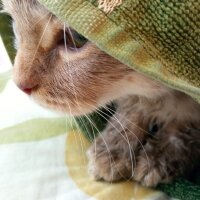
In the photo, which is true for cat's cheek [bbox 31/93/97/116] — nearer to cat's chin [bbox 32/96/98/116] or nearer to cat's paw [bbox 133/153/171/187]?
cat's chin [bbox 32/96/98/116]

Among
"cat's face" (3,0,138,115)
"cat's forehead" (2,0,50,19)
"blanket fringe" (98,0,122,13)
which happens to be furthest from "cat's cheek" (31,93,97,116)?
"blanket fringe" (98,0,122,13)

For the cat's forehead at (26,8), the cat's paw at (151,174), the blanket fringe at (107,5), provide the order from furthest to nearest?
the cat's paw at (151,174), the cat's forehead at (26,8), the blanket fringe at (107,5)

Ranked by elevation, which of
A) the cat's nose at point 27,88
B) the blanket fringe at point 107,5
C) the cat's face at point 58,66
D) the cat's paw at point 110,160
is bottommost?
the cat's paw at point 110,160

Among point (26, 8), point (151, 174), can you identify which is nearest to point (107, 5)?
point (26, 8)

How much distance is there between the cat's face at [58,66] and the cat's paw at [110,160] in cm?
16

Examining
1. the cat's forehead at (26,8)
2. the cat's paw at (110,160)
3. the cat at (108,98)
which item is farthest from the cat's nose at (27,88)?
the cat's paw at (110,160)

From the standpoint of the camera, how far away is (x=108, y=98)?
81 centimetres

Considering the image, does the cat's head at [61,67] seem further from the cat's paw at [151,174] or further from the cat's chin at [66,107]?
the cat's paw at [151,174]

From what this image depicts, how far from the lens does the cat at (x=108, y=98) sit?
2.39 feet

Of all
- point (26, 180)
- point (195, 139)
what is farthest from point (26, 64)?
point (195, 139)

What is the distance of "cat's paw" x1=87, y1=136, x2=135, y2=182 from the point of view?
904 millimetres

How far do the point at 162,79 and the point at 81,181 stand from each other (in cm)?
37

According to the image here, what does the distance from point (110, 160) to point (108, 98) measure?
0.17m

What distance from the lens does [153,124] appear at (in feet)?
3.29
